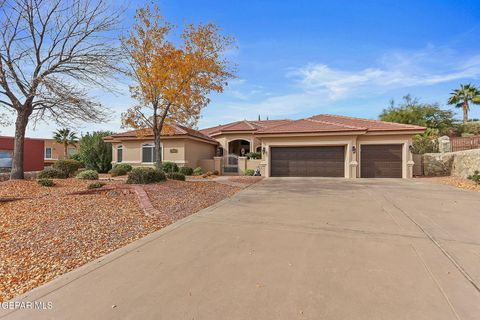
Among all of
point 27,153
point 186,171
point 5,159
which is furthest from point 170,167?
point 27,153

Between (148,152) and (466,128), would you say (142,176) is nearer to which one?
(148,152)

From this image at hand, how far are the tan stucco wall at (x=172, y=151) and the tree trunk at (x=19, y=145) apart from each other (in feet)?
38.0

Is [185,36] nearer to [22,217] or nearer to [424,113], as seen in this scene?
[22,217]

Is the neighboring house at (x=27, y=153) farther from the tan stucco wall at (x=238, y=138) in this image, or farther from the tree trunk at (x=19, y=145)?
the tan stucco wall at (x=238, y=138)

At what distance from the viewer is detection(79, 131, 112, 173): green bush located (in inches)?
866

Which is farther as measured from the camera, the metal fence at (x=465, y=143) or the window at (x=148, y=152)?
the window at (x=148, y=152)

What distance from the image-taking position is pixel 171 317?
2.60 meters

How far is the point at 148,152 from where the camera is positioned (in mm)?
22000

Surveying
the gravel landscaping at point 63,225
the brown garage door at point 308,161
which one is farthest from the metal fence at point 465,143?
the gravel landscaping at point 63,225

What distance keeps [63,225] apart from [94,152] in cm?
1899

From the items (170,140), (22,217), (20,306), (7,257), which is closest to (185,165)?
(170,140)

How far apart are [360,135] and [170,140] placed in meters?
14.6

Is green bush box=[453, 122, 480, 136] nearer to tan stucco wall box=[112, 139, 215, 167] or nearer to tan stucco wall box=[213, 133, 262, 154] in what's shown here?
tan stucco wall box=[213, 133, 262, 154]

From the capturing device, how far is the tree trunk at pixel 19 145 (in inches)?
388
